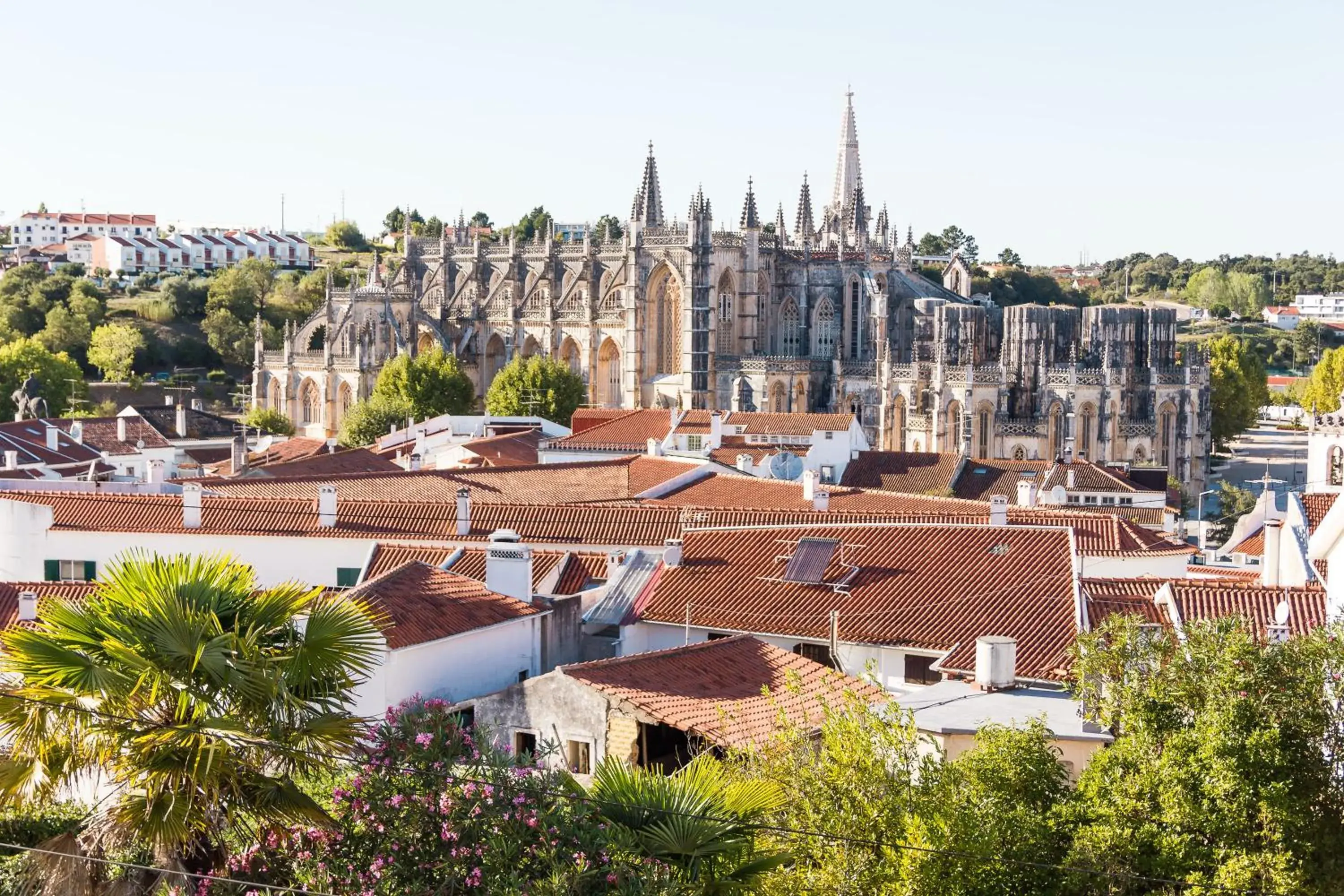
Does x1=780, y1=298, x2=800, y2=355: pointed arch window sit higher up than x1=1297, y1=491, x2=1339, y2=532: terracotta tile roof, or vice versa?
x1=780, y1=298, x2=800, y2=355: pointed arch window

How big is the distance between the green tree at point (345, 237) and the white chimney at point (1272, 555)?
158 meters

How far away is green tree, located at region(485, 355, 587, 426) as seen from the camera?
86188 millimetres

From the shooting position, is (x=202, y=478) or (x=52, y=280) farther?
(x=52, y=280)

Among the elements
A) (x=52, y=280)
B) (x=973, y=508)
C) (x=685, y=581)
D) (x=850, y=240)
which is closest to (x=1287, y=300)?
(x=850, y=240)

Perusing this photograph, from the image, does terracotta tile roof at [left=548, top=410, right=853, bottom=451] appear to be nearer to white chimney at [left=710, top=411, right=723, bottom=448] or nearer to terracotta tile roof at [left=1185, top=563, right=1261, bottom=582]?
white chimney at [left=710, top=411, right=723, bottom=448]

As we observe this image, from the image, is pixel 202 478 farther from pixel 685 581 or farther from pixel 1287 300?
pixel 1287 300

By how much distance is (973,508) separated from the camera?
127ft

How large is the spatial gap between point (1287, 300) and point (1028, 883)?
611 ft

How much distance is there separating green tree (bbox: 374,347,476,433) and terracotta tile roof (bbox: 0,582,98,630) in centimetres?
5907

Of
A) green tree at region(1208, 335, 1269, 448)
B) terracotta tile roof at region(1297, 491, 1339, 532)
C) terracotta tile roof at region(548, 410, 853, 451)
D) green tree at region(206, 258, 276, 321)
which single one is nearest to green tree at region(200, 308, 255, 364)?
green tree at region(206, 258, 276, 321)

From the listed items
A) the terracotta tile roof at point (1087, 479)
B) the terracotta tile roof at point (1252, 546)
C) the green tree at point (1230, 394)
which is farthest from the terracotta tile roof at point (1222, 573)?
the green tree at point (1230, 394)

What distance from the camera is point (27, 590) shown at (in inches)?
1024

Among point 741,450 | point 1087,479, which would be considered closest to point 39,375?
point 741,450

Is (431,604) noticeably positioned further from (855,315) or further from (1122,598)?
(855,315)
